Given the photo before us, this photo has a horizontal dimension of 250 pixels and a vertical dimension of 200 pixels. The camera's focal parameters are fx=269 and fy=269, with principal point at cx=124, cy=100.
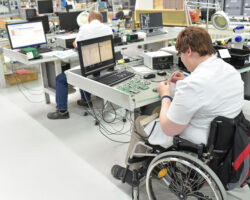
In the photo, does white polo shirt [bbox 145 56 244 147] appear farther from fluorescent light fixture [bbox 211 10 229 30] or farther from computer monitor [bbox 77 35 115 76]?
fluorescent light fixture [bbox 211 10 229 30]

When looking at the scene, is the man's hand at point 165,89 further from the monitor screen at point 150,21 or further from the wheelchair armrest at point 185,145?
the monitor screen at point 150,21

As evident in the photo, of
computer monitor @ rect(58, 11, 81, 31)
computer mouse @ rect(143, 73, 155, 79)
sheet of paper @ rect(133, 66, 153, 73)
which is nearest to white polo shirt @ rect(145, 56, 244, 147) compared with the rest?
computer mouse @ rect(143, 73, 155, 79)

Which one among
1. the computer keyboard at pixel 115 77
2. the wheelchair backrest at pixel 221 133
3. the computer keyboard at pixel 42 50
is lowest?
the wheelchair backrest at pixel 221 133

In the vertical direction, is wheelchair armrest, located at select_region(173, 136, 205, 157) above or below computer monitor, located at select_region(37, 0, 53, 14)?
below

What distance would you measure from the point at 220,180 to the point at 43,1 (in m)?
5.74

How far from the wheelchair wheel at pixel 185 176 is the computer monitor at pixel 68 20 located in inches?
150

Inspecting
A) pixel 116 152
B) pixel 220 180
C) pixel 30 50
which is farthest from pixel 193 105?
pixel 30 50

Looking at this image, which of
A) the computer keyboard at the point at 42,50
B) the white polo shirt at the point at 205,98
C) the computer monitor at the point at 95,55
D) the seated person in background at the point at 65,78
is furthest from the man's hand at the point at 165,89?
the computer keyboard at the point at 42,50

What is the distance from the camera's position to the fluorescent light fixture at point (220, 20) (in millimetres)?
2621

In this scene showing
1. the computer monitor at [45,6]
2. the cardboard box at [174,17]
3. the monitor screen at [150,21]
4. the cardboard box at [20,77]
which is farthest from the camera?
the computer monitor at [45,6]

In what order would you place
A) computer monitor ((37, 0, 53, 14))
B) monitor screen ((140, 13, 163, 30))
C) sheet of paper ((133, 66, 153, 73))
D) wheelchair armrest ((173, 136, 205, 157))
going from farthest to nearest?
1. computer monitor ((37, 0, 53, 14))
2. monitor screen ((140, 13, 163, 30))
3. sheet of paper ((133, 66, 153, 73))
4. wheelchair armrest ((173, 136, 205, 157))

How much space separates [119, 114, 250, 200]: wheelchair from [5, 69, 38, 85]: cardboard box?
334 cm

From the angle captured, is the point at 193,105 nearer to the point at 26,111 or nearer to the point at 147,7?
the point at 26,111

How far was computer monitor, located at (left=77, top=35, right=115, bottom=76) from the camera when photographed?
2166 mm
